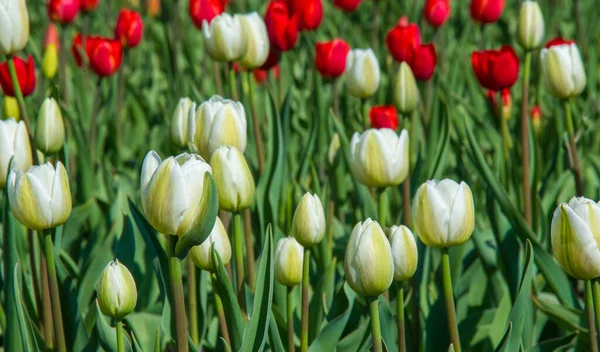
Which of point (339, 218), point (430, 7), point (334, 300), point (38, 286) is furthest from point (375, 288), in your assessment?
point (430, 7)

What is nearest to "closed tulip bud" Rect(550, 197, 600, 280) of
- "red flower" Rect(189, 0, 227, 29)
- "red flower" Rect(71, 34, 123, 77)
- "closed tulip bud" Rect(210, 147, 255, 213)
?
"closed tulip bud" Rect(210, 147, 255, 213)

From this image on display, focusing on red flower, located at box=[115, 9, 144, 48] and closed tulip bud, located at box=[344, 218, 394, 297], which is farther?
red flower, located at box=[115, 9, 144, 48]

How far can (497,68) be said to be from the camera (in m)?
2.03

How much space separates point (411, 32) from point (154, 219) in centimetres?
139

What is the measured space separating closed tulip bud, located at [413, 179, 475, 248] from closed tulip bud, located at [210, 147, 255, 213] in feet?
0.87

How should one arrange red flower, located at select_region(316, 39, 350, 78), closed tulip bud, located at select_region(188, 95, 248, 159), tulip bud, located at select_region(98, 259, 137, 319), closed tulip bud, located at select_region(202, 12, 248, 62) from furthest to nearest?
red flower, located at select_region(316, 39, 350, 78) → closed tulip bud, located at select_region(202, 12, 248, 62) → closed tulip bud, located at select_region(188, 95, 248, 159) → tulip bud, located at select_region(98, 259, 137, 319)

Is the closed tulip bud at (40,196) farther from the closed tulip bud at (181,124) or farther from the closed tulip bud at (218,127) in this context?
the closed tulip bud at (181,124)

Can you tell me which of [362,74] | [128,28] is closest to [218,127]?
[362,74]

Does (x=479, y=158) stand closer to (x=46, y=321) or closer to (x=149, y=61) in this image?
(x=46, y=321)

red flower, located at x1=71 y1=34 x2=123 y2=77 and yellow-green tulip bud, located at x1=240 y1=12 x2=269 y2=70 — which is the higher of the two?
yellow-green tulip bud, located at x1=240 y1=12 x2=269 y2=70

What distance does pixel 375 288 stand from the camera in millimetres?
1119

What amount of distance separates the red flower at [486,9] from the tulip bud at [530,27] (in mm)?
709

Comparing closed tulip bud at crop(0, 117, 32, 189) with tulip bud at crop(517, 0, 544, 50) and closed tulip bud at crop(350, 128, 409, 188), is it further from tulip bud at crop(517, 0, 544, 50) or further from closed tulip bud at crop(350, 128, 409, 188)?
tulip bud at crop(517, 0, 544, 50)

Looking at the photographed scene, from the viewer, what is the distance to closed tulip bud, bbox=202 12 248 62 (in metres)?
1.79
